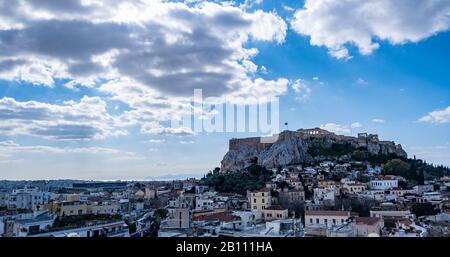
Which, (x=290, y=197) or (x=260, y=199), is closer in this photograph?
(x=260, y=199)

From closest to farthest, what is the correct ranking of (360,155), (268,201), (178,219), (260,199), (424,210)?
(178,219) → (424,210) → (260,199) → (268,201) → (360,155)

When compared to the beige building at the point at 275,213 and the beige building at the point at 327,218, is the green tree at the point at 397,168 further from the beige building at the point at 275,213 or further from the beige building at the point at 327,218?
the beige building at the point at 327,218

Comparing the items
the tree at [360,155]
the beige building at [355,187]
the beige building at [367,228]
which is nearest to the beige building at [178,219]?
the beige building at [367,228]

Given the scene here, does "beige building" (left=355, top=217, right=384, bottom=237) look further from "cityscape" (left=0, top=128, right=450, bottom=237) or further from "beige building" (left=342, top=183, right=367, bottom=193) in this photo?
"beige building" (left=342, top=183, right=367, bottom=193)

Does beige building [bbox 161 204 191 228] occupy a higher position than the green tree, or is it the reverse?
the green tree

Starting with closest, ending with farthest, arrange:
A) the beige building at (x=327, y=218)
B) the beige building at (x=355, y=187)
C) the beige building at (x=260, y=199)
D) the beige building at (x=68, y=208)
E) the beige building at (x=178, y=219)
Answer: the beige building at (x=327, y=218)
the beige building at (x=178, y=219)
the beige building at (x=68, y=208)
the beige building at (x=260, y=199)
the beige building at (x=355, y=187)

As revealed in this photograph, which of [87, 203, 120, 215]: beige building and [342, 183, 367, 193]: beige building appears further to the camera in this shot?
[342, 183, 367, 193]: beige building

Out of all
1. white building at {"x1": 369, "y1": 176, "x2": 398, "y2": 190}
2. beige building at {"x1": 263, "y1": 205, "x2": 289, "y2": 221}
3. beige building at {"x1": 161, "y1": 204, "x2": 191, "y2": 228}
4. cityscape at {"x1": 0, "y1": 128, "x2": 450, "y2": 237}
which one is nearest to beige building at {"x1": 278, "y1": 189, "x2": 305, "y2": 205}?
cityscape at {"x1": 0, "y1": 128, "x2": 450, "y2": 237}

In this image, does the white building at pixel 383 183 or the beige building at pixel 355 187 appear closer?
the beige building at pixel 355 187

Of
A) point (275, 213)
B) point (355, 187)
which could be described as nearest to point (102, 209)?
point (275, 213)

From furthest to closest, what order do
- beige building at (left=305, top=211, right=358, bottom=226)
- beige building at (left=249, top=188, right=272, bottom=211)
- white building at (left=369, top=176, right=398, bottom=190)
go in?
white building at (left=369, top=176, right=398, bottom=190) → beige building at (left=249, top=188, right=272, bottom=211) → beige building at (left=305, top=211, right=358, bottom=226)

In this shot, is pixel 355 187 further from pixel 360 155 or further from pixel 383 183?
pixel 360 155
